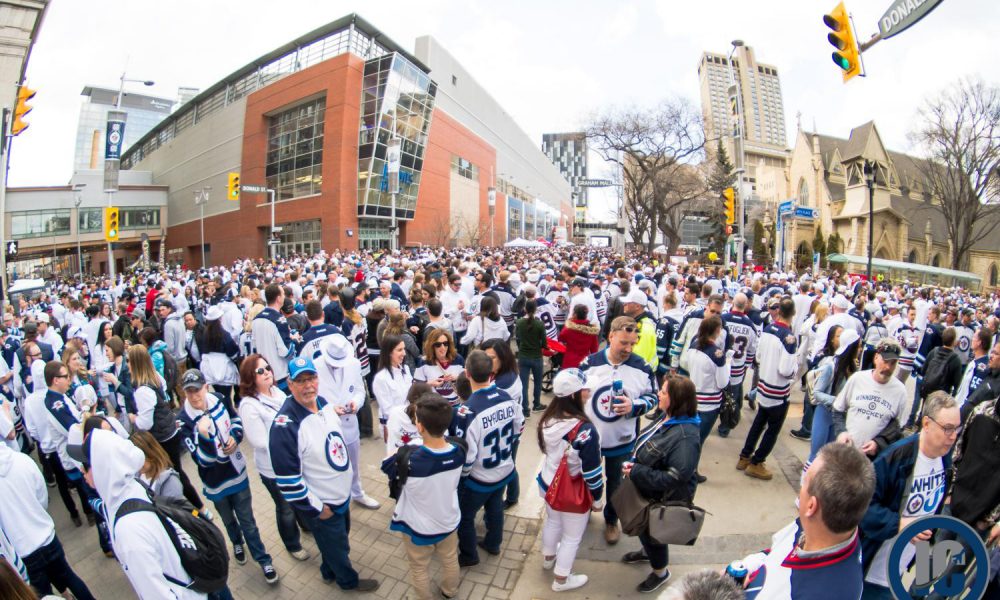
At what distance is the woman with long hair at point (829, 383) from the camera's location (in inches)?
187

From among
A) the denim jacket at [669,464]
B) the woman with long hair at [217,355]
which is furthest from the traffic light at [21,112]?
the denim jacket at [669,464]

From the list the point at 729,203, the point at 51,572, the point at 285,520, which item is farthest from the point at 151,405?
the point at 729,203

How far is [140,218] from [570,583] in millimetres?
70093

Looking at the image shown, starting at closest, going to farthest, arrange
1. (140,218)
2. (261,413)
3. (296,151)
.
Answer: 1. (261,413)
2. (296,151)
3. (140,218)

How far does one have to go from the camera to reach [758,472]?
5.53 m

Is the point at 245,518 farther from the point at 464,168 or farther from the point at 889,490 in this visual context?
the point at 464,168

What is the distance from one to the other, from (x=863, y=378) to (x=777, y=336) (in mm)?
1407

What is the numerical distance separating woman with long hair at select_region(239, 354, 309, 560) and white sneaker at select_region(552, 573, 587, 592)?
236cm

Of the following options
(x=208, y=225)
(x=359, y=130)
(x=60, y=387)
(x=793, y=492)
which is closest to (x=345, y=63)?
(x=359, y=130)

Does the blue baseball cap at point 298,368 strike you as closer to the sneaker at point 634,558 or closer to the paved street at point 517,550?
the paved street at point 517,550

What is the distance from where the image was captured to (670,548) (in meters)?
4.38

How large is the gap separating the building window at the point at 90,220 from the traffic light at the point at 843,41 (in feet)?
210

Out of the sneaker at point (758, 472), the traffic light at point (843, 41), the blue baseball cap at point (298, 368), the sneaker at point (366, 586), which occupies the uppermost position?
the traffic light at point (843, 41)

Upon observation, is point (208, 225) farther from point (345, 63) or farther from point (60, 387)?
point (60, 387)
